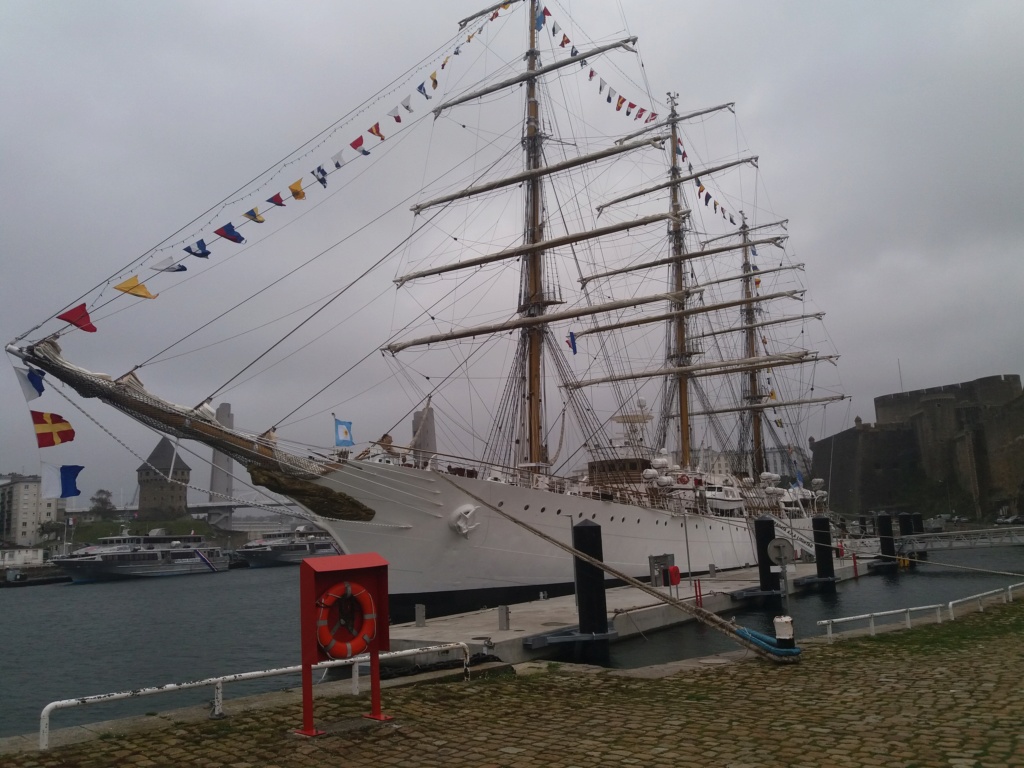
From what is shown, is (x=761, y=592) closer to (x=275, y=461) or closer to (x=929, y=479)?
(x=275, y=461)

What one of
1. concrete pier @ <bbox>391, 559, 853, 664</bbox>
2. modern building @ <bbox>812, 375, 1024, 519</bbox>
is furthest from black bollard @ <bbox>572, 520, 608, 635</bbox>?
modern building @ <bbox>812, 375, 1024, 519</bbox>

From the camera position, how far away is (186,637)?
24500 mm

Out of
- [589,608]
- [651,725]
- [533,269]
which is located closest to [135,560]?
[533,269]

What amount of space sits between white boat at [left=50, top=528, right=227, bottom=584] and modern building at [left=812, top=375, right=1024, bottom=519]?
53.7 m

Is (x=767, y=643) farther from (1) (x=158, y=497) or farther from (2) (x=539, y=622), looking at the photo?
(1) (x=158, y=497)

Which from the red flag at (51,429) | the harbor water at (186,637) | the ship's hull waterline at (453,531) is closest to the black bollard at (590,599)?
the harbor water at (186,637)

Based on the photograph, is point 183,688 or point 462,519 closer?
point 183,688

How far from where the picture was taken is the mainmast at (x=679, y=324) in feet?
121

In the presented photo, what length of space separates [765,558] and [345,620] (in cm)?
1601

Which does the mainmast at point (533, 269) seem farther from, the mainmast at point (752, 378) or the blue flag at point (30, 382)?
the mainmast at point (752, 378)

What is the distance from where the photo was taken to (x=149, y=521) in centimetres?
9062

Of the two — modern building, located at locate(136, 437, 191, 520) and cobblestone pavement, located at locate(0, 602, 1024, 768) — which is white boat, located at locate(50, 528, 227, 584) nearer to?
modern building, located at locate(136, 437, 191, 520)

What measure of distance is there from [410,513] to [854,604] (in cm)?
1401

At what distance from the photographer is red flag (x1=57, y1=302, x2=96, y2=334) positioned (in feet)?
39.8
